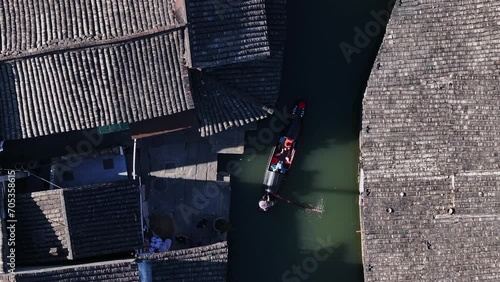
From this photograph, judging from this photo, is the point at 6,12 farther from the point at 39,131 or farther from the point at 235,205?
the point at 235,205

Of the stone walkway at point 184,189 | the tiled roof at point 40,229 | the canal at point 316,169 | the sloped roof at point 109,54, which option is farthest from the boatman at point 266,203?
the tiled roof at point 40,229

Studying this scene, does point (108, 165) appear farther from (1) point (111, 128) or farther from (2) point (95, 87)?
(2) point (95, 87)

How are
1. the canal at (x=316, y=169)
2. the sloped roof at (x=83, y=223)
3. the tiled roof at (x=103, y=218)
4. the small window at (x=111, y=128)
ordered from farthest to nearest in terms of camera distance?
the canal at (x=316, y=169) < the small window at (x=111, y=128) < the sloped roof at (x=83, y=223) < the tiled roof at (x=103, y=218)

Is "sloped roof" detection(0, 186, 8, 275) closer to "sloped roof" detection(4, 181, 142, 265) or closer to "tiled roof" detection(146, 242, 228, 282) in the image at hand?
"sloped roof" detection(4, 181, 142, 265)

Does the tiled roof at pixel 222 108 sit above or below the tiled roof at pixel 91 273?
above

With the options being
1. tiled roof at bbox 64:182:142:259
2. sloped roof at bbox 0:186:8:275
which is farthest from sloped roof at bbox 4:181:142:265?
sloped roof at bbox 0:186:8:275

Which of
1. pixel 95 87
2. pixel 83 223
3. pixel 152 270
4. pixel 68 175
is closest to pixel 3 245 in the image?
pixel 83 223

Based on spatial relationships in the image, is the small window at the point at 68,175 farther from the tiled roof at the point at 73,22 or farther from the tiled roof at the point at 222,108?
the tiled roof at the point at 222,108
